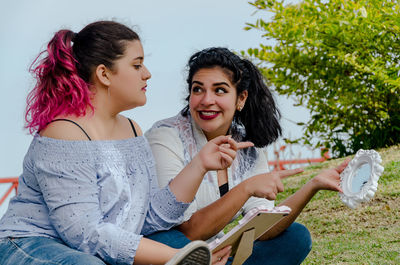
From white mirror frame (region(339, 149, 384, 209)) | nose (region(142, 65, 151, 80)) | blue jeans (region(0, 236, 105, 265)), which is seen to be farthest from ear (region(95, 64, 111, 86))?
white mirror frame (region(339, 149, 384, 209))

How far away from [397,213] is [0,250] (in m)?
4.47

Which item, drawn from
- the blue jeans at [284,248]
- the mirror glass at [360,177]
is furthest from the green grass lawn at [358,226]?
the mirror glass at [360,177]

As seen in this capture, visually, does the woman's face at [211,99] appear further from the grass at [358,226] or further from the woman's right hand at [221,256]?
the grass at [358,226]

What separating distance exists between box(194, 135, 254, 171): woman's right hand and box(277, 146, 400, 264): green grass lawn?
2404 millimetres

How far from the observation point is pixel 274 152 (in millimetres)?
10211

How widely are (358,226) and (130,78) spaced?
151 inches

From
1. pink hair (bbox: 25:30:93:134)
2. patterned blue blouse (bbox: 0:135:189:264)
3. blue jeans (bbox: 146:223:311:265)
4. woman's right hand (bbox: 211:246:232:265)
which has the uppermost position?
pink hair (bbox: 25:30:93:134)

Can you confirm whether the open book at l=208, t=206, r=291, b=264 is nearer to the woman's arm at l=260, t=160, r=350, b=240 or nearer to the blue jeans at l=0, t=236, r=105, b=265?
the woman's arm at l=260, t=160, r=350, b=240

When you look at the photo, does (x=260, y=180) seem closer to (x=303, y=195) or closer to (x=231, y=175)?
(x=303, y=195)

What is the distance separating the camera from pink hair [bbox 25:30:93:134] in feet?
6.79

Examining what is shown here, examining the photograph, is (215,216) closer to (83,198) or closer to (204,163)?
(204,163)

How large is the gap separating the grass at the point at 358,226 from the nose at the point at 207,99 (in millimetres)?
2113

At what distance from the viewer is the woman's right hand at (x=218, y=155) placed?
7.29ft

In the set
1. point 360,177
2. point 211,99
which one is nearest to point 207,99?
point 211,99
